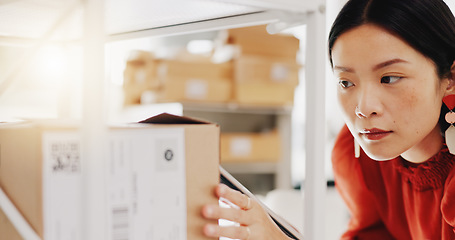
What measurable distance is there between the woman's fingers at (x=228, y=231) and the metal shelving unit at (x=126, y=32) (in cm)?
10

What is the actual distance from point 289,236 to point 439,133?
18.3 inches

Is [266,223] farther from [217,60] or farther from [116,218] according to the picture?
[217,60]

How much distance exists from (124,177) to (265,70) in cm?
198

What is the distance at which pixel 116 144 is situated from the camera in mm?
572

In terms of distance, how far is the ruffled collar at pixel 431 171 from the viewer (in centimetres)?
101

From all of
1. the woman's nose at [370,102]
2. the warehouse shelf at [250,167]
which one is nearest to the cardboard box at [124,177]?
the woman's nose at [370,102]

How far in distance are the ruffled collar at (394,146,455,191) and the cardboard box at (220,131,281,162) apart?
145 cm

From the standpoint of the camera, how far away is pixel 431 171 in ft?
3.37

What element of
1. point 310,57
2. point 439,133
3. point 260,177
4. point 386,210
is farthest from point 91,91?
point 260,177

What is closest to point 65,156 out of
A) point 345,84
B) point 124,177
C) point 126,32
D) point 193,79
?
point 124,177

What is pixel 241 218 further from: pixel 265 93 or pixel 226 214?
pixel 265 93

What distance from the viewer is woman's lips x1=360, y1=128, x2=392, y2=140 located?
90 centimetres

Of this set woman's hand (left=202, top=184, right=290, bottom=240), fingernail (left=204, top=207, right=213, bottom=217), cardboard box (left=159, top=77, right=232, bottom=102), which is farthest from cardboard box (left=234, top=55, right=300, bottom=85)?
fingernail (left=204, top=207, right=213, bottom=217)

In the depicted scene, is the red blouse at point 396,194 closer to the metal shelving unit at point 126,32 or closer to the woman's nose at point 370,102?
the woman's nose at point 370,102
